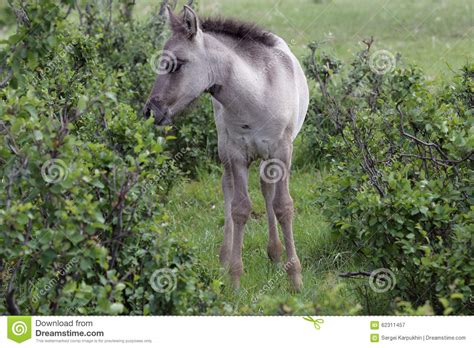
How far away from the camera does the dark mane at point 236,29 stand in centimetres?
632

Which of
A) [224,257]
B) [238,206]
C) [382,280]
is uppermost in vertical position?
[382,280]

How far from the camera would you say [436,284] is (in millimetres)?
5027

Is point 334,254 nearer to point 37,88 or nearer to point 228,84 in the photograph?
point 228,84

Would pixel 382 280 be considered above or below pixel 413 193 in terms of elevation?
below

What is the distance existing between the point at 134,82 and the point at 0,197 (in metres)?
4.71

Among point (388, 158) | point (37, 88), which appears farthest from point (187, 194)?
point (388, 158)

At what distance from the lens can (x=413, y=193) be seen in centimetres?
524

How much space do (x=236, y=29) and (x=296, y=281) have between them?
2.08m

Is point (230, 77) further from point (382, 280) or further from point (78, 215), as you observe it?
point (78, 215)

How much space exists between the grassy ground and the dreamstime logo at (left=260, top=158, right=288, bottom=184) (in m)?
6.66
